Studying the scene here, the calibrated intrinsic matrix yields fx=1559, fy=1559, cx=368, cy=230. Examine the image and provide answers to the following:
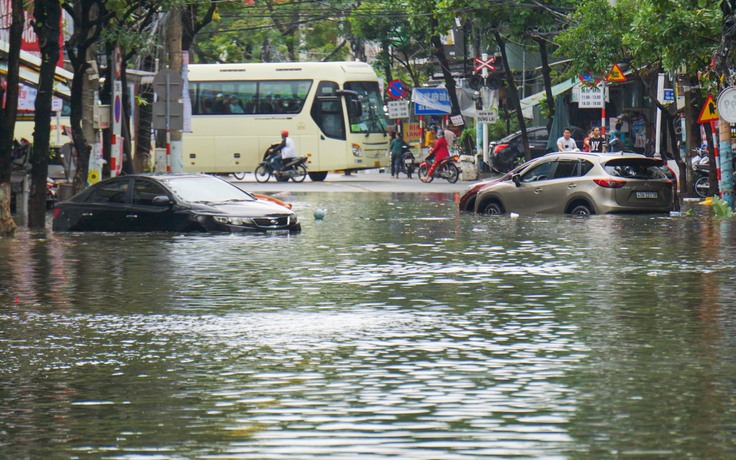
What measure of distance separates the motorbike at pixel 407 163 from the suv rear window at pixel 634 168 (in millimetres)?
25001

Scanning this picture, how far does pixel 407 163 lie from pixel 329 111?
4.09 m

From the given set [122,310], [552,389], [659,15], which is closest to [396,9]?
[659,15]

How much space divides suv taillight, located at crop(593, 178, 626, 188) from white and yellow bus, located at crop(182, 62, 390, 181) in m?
23.9

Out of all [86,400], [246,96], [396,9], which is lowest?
[86,400]

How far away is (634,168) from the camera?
27.8 meters

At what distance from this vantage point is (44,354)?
10.6 m

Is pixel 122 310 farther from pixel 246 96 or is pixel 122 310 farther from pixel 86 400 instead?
pixel 246 96

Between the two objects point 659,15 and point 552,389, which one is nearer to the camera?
point 552,389

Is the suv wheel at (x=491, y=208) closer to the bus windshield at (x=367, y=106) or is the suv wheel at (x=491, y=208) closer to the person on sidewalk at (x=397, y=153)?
the bus windshield at (x=367, y=106)

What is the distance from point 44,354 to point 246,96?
41.7 metres

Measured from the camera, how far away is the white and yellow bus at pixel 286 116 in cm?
5131

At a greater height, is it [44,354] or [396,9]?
[396,9]

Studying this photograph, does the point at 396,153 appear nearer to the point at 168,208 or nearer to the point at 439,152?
the point at 439,152

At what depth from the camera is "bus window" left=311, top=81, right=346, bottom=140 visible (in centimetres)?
5131
